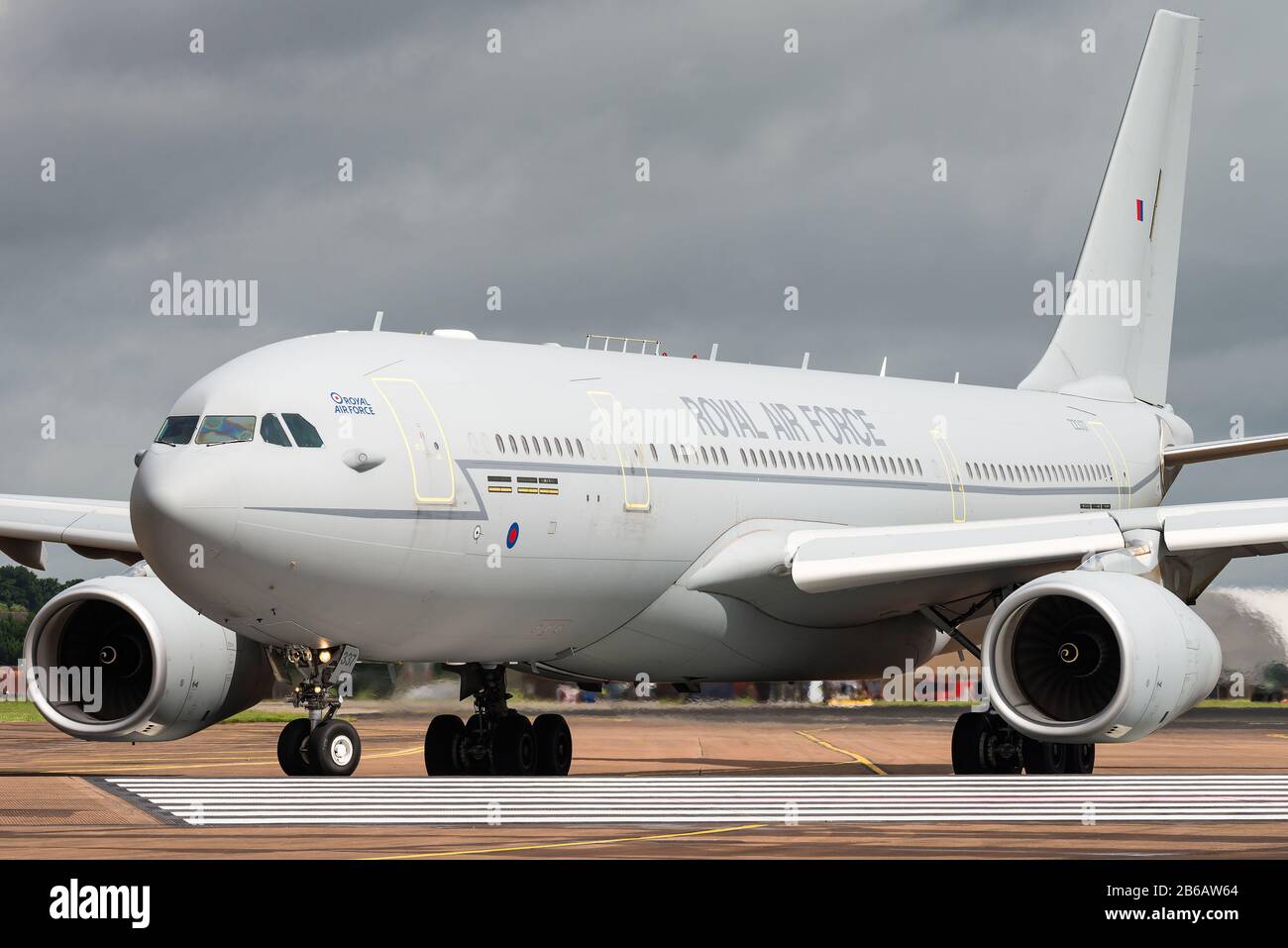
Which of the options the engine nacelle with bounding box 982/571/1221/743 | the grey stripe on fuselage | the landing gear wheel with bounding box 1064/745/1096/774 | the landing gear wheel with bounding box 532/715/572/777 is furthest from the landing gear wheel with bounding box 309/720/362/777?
the landing gear wheel with bounding box 1064/745/1096/774

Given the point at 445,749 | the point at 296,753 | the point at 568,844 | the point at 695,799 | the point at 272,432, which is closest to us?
the point at 568,844

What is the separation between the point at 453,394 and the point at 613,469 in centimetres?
187

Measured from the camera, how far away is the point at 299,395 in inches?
669

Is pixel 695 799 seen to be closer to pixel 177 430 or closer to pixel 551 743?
pixel 551 743

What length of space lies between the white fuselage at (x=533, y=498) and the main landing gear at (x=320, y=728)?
0.98 feet

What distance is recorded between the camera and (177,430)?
16.9 metres

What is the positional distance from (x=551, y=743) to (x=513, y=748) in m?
0.45

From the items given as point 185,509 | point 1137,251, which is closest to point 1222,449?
point 1137,251

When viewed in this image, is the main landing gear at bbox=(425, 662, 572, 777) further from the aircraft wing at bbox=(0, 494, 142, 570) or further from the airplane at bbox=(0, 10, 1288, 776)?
the aircraft wing at bbox=(0, 494, 142, 570)

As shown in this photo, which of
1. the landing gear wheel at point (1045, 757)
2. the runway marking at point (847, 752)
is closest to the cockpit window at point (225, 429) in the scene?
the runway marking at point (847, 752)

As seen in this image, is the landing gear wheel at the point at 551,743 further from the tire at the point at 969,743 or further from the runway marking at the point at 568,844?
the runway marking at the point at 568,844

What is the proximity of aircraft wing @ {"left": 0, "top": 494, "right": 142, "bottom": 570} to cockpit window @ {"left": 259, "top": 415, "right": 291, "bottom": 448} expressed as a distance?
4.51 m
